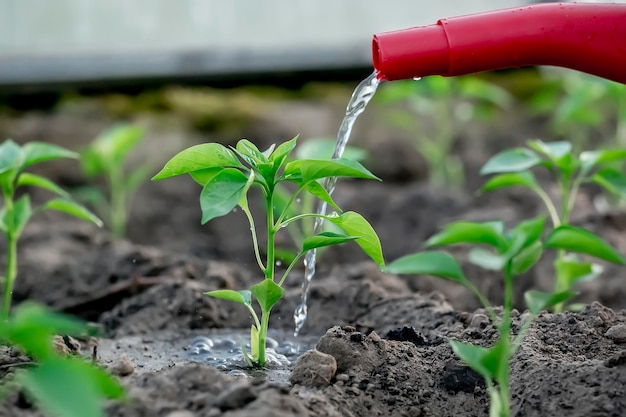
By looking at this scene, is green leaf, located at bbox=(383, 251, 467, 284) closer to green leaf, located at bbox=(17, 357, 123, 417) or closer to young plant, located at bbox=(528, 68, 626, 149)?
green leaf, located at bbox=(17, 357, 123, 417)

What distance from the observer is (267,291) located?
123 centimetres

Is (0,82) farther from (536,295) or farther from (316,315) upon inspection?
(536,295)

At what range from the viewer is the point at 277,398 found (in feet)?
3.30

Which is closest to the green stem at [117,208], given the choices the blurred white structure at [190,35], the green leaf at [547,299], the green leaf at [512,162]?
the blurred white structure at [190,35]

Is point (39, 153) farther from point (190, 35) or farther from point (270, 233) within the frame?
point (190, 35)

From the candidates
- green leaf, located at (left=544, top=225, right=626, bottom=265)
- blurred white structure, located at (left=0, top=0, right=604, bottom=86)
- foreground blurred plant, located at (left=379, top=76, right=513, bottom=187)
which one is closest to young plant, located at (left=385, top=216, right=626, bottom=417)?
green leaf, located at (left=544, top=225, right=626, bottom=265)

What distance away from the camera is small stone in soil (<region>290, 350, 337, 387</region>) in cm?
118

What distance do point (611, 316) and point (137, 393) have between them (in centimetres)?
79

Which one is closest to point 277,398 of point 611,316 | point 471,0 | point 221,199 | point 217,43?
point 221,199

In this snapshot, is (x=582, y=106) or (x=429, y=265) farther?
(x=582, y=106)

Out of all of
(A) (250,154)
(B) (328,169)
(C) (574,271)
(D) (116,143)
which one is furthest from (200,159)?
(D) (116,143)

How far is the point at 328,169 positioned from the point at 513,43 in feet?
1.22

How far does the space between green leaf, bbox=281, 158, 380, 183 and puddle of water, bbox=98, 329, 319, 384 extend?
307mm

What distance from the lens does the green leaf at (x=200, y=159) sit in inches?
47.0
